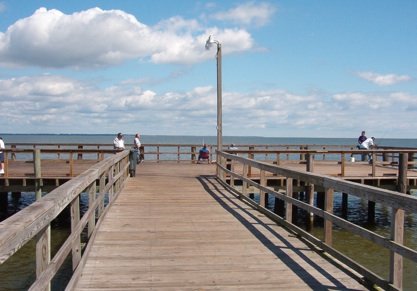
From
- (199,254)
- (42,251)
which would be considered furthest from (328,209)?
(42,251)

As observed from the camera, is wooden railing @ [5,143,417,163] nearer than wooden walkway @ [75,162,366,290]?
No

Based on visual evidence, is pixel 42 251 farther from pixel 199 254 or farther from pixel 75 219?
pixel 199 254

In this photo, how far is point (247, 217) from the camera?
9203mm

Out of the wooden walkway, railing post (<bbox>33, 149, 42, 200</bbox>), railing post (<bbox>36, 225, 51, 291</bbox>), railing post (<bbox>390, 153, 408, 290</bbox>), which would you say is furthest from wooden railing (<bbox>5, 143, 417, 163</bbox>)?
railing post (<bbox>36, 225, 51, 291</bbox>)

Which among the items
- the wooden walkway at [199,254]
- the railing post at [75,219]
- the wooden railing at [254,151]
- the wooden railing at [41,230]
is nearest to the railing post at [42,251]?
the wooden railing at [41,230]

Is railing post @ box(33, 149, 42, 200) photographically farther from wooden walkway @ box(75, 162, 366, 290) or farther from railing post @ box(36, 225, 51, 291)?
railing post @ box(36, 225, 51, 291)

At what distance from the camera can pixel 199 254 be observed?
21.0 ft

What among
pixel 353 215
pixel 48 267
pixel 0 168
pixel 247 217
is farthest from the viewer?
pixel 353 215

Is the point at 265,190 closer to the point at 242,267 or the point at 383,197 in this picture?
the point at 242,267

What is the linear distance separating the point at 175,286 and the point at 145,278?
1.37 feet

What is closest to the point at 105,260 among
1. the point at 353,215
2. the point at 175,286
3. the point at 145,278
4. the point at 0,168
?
the point at 145,278

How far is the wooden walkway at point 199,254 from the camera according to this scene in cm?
515

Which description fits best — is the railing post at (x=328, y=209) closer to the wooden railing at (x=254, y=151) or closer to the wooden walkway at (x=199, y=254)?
the wooden walkway at (x=199, y=254)

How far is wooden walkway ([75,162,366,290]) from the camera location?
203 inches
